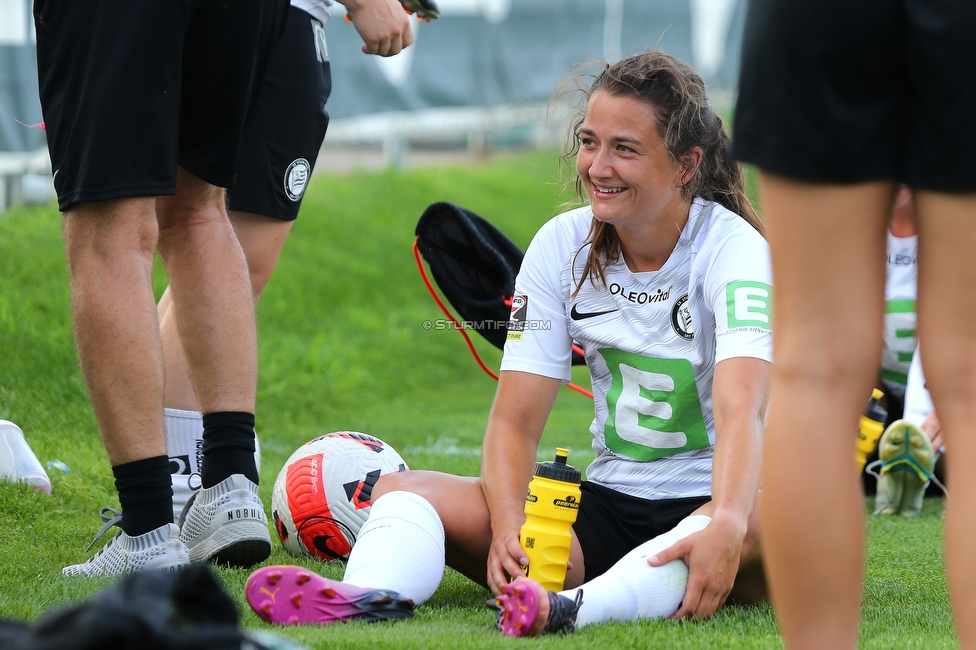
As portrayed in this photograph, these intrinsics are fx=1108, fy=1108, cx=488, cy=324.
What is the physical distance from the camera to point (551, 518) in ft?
7.71

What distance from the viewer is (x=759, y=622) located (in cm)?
235

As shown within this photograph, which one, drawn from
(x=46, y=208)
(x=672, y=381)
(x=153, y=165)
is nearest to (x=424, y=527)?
(x=672, y=381)

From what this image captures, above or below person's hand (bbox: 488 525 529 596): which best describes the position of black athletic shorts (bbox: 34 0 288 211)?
above

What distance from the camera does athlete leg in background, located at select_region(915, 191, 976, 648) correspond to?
1492 mm

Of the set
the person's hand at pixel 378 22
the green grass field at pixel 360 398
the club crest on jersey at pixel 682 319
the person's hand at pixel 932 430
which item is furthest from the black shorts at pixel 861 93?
the person's hand at pixel 932 430

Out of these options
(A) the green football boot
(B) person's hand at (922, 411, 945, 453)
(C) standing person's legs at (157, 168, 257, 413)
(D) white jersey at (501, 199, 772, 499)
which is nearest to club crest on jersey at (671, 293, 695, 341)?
(D) white jersey at (501, 199, 772, 499)

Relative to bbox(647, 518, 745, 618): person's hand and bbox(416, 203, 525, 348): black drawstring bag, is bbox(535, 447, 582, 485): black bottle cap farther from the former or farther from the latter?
bbox(416, 203, 525, 348): black drawstring bag

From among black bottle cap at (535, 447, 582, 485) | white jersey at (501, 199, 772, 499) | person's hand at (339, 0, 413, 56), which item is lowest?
black bottle cap at (535, 447, 582, 485)

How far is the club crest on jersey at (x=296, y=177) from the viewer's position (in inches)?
138

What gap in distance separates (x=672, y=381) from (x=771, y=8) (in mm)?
1285

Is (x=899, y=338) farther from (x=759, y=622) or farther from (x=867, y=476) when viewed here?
(x=759, y=622)

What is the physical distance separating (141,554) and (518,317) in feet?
3.52

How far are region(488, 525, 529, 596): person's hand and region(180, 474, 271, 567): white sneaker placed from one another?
59 cm

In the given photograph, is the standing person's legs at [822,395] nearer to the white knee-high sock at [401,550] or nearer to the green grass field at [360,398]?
the green grass field at [360,398]
